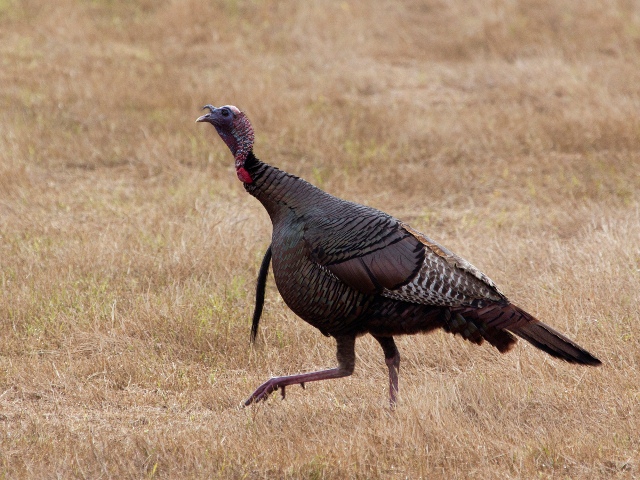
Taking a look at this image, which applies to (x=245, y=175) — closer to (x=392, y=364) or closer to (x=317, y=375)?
(x=317, y=375)

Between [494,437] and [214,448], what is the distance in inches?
52.4

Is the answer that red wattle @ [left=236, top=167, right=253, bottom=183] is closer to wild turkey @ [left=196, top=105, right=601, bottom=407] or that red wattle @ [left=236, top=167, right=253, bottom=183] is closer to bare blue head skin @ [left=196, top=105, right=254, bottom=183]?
bare blue head skin @ [left=196, top=105, right=254, bottom=183]

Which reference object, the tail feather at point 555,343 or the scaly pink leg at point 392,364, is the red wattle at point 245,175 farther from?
the tail feather at point 555,343

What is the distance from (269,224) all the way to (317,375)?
10.7 ft

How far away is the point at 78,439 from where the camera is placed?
4289 mm

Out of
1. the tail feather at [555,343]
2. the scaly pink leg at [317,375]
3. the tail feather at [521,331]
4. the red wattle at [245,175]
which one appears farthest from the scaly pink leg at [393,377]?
the red wattle at [245,175]

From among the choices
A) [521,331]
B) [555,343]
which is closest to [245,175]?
[521,331]

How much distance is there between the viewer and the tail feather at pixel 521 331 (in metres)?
4.24

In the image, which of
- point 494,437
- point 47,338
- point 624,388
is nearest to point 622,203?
point 624,388

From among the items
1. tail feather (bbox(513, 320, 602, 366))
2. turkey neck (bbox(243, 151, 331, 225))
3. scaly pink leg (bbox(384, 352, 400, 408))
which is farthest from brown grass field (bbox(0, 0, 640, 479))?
turkey neck (bbox(243, 151, 331, 225))

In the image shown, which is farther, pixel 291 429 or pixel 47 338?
pixel 47 338

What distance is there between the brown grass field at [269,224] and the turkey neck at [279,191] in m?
1.04

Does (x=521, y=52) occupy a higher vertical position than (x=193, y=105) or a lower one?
higher

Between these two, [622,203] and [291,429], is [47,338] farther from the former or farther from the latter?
[622,203]
